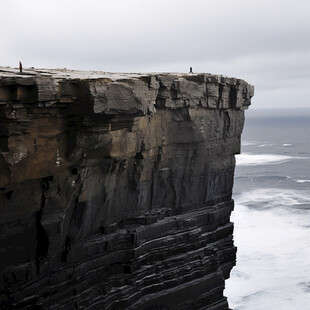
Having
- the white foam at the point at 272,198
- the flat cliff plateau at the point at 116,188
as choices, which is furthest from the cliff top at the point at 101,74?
the white foam at the point at 272,198

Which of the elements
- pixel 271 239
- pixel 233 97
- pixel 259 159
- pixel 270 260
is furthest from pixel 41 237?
pixel 259 159

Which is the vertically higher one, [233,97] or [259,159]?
[233,97]

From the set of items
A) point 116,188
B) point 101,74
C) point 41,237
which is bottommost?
point 41,237

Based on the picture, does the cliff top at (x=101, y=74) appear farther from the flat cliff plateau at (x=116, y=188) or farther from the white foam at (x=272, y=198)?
the white foam at (x=272, y=198)

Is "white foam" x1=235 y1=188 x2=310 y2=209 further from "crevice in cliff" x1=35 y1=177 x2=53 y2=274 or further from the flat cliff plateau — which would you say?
"crevice in cliff" x1=35 y1=177 x2=53 y2=274

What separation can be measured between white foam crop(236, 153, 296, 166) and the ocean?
5.30 metres

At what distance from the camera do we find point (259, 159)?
4011 inches

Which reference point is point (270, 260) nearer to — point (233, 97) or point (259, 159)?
point (233, 97)

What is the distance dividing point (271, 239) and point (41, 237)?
29.2 m

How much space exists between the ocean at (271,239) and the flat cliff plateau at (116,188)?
7.12 meters

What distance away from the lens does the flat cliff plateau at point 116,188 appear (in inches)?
742

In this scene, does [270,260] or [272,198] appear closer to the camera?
[270,260]

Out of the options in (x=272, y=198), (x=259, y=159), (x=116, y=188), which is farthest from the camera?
→ (x=259, y=159)

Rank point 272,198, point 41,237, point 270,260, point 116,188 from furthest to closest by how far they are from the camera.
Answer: point 272,198
point 270,260
point 116,188
point 41,237
